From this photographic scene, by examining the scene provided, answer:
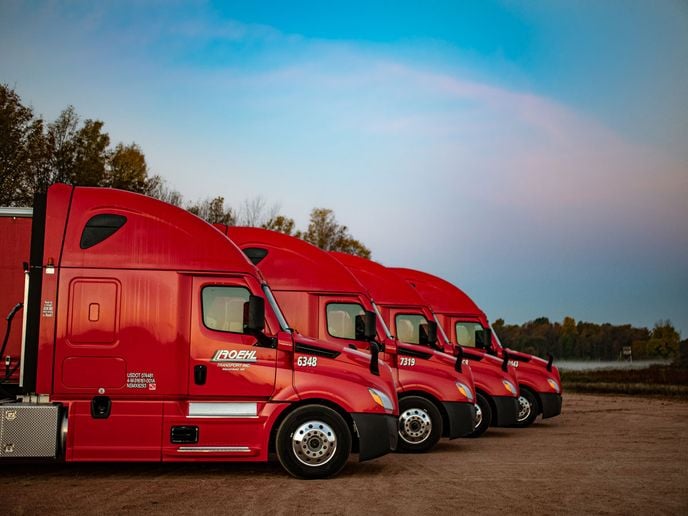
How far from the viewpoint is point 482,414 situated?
62.2 feet

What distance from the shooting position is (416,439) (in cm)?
1567

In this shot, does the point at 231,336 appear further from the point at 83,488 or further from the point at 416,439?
the point at 416,439

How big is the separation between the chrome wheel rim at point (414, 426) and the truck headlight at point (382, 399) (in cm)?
324

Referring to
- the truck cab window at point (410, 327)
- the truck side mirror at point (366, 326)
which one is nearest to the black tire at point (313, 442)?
the truck side mirror at point (366, 326)

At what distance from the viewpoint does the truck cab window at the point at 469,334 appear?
66.6 ft

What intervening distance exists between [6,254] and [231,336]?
11.8 ft

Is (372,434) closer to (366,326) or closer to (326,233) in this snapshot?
(366,326)

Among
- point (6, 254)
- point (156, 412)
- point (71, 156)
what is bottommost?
point (156, 412)

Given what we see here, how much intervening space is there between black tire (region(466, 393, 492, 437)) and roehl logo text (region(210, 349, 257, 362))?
8372 mm

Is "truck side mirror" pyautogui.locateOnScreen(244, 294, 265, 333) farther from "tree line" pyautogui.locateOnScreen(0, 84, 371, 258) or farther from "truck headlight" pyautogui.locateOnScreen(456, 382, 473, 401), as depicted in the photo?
"tree line" pyautogui.locateOnScreen(0, 84, 371, 258)

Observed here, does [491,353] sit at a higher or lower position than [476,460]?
higher

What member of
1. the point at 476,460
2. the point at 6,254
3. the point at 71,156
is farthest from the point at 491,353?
the point at 71,156

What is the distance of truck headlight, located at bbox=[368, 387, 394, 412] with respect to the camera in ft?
39.7

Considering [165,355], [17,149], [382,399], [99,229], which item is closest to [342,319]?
[382,399]
